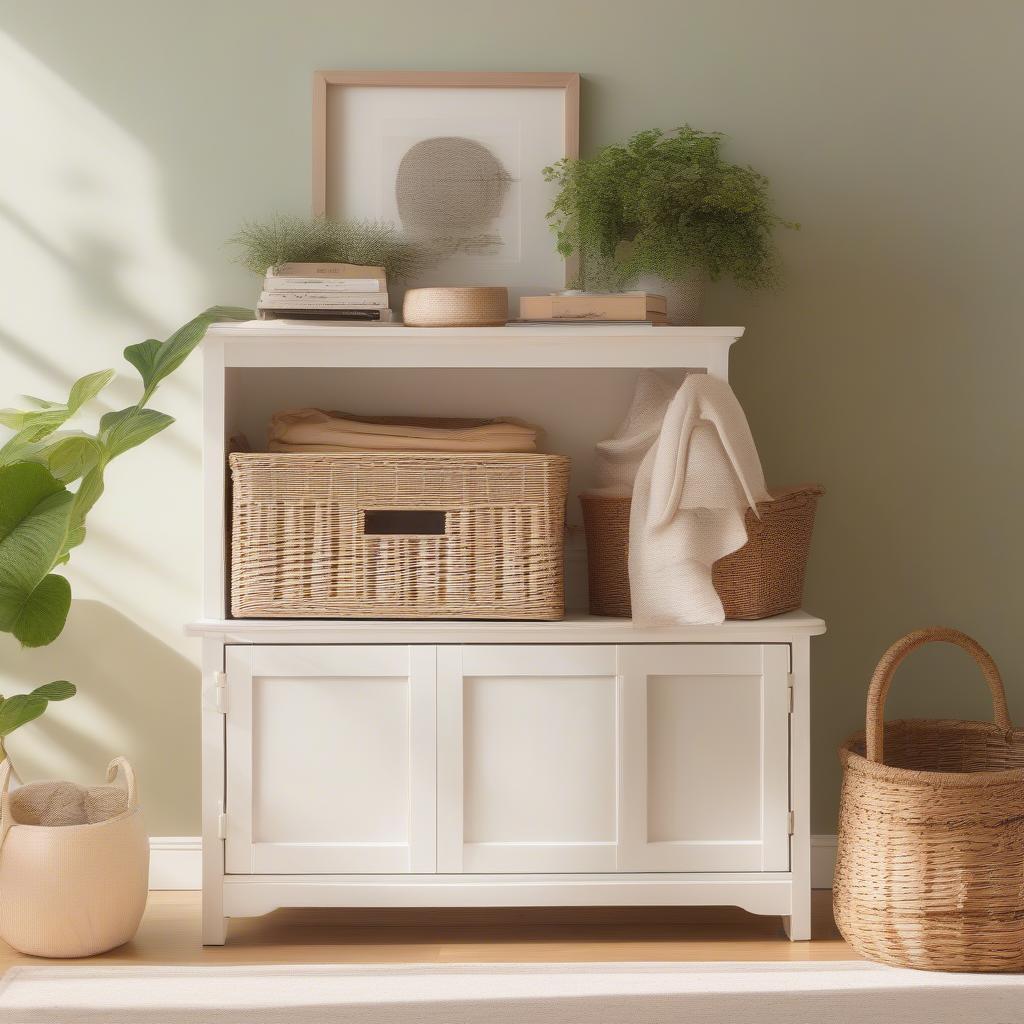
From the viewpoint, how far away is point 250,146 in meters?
2.48

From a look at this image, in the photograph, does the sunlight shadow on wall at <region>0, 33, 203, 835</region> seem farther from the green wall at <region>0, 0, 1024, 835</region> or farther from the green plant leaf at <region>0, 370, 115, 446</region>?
the green plant leaf at <region>0, 370, 115, 446</region>

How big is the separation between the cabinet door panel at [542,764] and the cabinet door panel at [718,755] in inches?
3.7

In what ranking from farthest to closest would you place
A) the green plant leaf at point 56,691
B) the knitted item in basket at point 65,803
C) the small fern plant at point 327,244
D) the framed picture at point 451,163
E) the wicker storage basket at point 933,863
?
the framed picture at point 451,163 < the small fern plant at point 327,244 < the knitted item in basket at point 65,803 < the green plant leaf at point 56,691 < the wicker storage basket at point 933,863

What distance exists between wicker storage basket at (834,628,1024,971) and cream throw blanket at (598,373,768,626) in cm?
38

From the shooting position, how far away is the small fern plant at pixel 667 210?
2.23 meters

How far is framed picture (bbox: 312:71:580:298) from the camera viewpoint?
8.10 ft

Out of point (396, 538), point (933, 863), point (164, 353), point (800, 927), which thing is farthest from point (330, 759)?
point (933, 863)

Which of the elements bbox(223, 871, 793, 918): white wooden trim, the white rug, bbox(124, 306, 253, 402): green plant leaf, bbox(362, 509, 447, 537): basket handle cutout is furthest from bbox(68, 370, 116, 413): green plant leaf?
the white rug

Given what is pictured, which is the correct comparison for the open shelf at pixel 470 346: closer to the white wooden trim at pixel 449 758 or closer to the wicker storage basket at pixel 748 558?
the wicker storage basket at pixel 748 558

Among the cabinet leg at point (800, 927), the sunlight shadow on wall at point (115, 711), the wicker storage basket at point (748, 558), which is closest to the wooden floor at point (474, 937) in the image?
the cabinet leg at point (800, 927)

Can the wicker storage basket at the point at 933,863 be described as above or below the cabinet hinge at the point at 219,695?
below

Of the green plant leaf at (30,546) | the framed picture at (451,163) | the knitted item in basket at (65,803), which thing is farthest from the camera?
the framed picture at (451,163)

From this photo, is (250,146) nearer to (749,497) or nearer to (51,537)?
(51,537)

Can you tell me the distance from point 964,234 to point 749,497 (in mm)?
895
